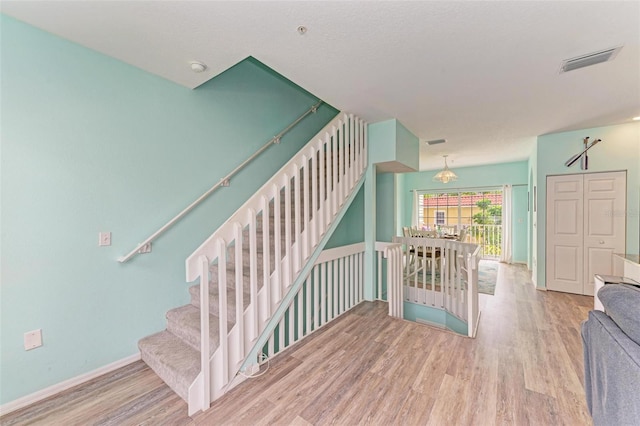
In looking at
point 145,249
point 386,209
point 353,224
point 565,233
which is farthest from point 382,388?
point 565,233

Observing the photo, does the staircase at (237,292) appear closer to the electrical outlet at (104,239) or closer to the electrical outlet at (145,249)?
the electrical outlet at (145,249)

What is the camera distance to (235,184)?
2.89 m

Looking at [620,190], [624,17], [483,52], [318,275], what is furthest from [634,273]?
[318,275]

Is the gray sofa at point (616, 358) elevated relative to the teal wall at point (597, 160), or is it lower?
lower

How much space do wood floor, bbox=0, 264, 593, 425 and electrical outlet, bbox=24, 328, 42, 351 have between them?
0.37m

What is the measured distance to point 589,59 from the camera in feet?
6.64

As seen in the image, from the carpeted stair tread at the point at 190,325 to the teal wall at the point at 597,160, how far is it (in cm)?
502

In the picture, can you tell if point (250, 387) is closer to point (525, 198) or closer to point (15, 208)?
point (15, 208)

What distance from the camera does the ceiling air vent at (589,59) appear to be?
195cm

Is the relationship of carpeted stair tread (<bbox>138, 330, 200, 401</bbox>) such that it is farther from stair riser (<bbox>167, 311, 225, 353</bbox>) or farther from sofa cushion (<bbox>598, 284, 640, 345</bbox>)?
sofa cushion (<bbox>598, 284, 640, 345</bbox>)

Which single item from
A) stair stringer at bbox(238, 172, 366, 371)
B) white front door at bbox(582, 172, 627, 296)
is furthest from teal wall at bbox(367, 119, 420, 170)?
white front door at bbox(582, 172, 627, 296)

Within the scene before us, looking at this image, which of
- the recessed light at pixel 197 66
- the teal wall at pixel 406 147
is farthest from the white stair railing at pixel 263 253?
the recessed light at pixel 197 66

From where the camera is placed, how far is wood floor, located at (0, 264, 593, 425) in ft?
4.98

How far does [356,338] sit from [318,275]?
0.74 meters
